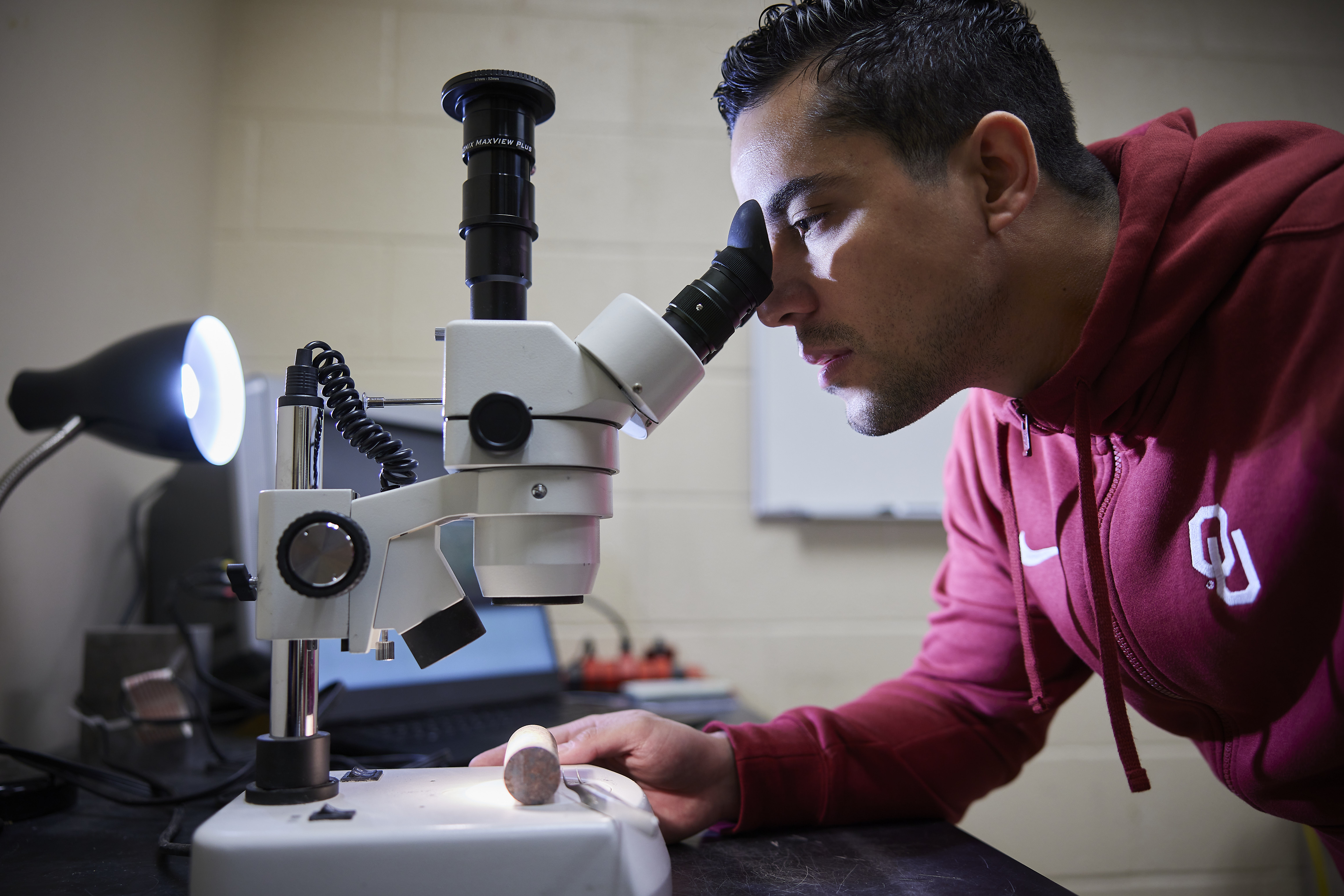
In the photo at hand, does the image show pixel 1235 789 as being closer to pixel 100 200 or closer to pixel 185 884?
pixel 185 884

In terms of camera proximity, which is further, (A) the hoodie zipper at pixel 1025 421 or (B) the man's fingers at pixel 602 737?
(A) the hoodie zipper at pixel 1025 421

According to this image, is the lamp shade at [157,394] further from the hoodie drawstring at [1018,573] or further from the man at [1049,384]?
the hoodie drawstring at [1018,573]

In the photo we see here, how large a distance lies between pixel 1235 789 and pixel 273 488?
1005mm

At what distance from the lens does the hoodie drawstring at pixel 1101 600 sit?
0.73 meters

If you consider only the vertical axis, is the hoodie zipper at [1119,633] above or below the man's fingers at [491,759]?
above

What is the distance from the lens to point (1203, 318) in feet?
2.41

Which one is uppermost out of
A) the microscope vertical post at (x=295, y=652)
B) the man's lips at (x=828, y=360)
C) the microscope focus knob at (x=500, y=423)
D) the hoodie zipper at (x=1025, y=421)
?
the man's lips at (x=828, y=360)

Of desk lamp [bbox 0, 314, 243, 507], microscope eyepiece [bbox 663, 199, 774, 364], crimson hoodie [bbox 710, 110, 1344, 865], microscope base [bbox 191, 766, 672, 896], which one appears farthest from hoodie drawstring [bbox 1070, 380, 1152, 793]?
desk lamp [bbox 0, 314, 243, 507]

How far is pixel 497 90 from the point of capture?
57 cm

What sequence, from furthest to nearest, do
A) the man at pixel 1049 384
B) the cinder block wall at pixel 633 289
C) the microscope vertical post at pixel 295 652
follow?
the cinder block wall at pixel 633 289, the man at pixel 1049 384, the microscope vertical post at pixel 295 652

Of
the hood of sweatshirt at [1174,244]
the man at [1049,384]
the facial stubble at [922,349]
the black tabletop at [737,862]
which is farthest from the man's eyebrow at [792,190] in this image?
the black tabletop at [737,862]

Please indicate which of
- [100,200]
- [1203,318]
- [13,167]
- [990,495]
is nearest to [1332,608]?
[1203,318]

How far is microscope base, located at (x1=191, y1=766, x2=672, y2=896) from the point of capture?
45cm

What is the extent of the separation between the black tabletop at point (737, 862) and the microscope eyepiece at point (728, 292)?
1.28ft
